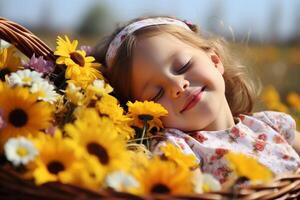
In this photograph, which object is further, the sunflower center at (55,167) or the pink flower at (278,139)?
the pink flower at (278,139)

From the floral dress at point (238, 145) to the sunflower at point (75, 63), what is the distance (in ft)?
0.90

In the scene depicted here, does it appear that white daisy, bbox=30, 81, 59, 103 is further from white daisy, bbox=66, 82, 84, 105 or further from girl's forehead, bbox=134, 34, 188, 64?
girl's forehead, bbox=134, 34, 188, 64

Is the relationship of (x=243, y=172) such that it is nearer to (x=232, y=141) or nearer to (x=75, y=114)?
(x=75, y=114)

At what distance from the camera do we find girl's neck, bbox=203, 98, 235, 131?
1.84 metres

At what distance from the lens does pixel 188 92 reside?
1.74m

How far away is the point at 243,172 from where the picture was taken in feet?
3.73

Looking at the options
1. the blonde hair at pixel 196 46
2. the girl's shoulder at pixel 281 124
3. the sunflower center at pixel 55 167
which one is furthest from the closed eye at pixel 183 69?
the sunflower center at pixel 55 167

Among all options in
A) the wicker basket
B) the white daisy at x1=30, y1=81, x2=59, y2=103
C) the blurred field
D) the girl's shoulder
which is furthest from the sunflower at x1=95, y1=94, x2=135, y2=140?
the blurred field

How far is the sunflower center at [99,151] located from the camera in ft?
3.97

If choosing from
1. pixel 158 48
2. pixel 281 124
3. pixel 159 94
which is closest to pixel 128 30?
pixel 158 48

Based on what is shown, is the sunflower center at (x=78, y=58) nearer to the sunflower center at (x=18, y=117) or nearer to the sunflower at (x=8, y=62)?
the sunflower at (x=8, y=62)

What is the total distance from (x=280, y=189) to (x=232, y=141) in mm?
536

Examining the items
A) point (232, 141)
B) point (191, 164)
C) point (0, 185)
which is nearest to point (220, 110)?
point (232, 141)

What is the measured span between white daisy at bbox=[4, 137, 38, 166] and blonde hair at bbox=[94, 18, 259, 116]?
68 centimetres
